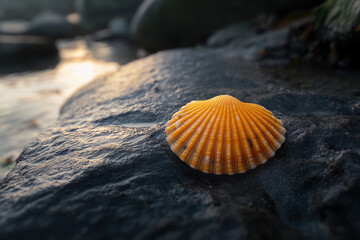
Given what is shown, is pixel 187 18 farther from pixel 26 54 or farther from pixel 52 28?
pixel 52 28

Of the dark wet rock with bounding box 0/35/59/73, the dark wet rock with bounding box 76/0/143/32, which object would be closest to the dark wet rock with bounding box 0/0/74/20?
the dark wet rock with bounding box 76/0/143/32

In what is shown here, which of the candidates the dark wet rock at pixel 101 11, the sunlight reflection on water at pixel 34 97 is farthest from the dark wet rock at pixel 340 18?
the dark wet rock at pixel 101 11

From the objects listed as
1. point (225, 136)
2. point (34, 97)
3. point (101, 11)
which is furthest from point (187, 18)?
point (101, 11)

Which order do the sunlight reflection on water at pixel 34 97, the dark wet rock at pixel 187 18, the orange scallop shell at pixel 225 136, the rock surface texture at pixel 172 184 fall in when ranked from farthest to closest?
the dark wet rock at pixel 187 18
the sunlight reflection on water at pixel 34 97
the orange scallop shell at pixel 225 136
the rock surface texture at pixel 172 184

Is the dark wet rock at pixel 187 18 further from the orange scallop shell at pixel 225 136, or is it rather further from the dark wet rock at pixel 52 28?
the dark wet rock at pixel 52 28

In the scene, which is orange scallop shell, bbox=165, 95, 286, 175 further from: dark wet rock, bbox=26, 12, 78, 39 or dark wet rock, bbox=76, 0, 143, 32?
dark wet rock, bbox=76, 0, 143, 32

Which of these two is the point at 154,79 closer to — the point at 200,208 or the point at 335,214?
the point at 200,208
